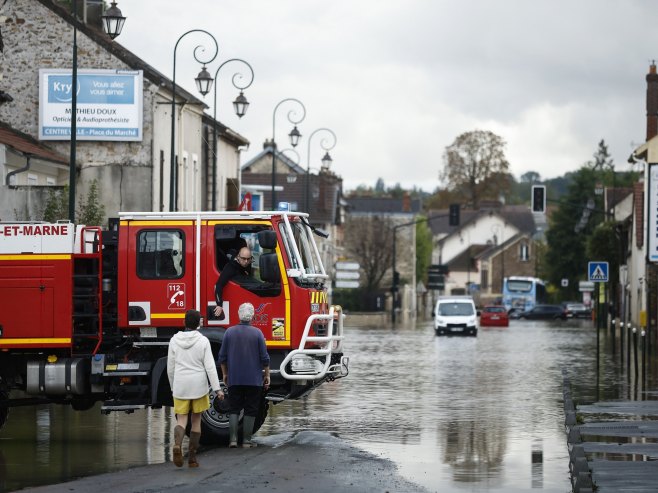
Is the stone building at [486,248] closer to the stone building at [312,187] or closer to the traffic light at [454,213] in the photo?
the stone building at [312,187]

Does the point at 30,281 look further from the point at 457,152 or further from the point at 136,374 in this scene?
the point at 457,152

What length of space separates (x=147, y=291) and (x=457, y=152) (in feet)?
357

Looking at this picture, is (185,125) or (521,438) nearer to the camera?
(521,438)

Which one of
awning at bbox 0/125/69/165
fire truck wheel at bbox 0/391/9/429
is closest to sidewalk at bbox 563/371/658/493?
fire truck wheel at bbox 0/391/9/429

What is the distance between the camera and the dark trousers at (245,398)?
15.6 meters

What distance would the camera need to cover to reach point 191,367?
14.2 m

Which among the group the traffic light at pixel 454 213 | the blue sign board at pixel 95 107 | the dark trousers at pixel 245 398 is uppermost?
the blue sign board at pixel 95 107

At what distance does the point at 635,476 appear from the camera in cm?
1324

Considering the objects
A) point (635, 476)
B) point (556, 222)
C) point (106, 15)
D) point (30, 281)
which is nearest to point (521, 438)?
point (635, 476)

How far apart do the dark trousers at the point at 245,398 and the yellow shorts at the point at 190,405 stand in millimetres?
1253

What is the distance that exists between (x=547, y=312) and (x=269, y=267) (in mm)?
87505

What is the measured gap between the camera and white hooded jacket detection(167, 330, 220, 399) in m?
14.2

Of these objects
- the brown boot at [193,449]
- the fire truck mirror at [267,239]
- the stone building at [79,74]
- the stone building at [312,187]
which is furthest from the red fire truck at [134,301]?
the stone building at [312,187]

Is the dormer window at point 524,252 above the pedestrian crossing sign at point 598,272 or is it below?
above
